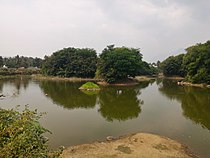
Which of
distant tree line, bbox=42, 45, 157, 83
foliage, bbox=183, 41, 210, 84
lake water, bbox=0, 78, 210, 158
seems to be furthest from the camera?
distant tree line, bbox=42, 45, 157, 83

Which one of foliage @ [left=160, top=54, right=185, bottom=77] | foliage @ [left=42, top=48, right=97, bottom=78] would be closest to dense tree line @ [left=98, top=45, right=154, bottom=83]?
foliage @ [left=42, top=48, right=97, bottom=78]

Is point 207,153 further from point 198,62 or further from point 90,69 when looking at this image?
point 90,69

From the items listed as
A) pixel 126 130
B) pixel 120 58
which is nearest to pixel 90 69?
pixel 120 58

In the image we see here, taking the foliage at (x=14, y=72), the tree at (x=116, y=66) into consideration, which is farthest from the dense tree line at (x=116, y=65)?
the foliage at (x=14, y=72)

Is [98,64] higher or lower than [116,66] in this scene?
higher

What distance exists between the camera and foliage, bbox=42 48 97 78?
6550 centimetres

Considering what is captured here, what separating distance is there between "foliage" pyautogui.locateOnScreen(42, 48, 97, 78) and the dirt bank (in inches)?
2059

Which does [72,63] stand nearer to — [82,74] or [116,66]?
[82,74]

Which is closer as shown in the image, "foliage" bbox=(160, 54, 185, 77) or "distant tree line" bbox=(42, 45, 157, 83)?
"distant tree line" bbox=(42, 45, 157, 83)

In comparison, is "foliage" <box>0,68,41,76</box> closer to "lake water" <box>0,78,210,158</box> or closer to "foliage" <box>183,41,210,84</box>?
"lake water" <box>0,78,210,158</box>

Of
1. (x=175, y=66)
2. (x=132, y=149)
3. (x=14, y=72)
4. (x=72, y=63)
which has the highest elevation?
(x=175, y=66)

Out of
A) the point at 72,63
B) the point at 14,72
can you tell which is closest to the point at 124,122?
the point at 72,63

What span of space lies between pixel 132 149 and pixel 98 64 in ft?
148

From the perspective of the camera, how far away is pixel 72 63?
6656 cm
